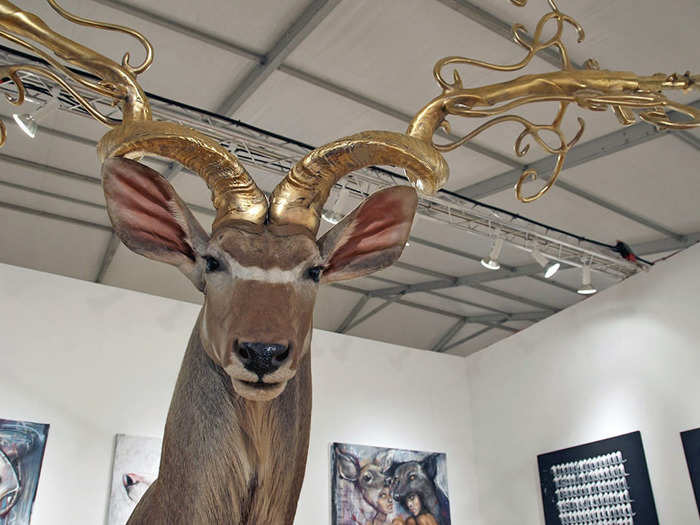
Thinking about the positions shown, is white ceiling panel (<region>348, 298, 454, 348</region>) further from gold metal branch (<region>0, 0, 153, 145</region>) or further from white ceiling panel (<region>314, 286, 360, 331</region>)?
gold metal branch (<region>0, 0, 153, 145</region>)

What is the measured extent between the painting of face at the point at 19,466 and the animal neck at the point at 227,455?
435cm

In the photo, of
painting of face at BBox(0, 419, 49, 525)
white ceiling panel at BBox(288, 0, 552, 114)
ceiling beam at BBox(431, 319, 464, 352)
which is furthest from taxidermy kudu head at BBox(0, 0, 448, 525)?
ceiling beam at BBox(431, 319, 464, 352)

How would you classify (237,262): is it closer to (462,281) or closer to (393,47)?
(393,47)

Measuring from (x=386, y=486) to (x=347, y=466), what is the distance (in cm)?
50

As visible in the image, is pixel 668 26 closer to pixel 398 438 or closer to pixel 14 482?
pixel 398 438

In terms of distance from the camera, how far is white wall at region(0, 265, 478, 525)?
17.7 ft

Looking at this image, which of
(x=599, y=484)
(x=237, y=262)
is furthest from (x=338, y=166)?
(x=599, y=484)

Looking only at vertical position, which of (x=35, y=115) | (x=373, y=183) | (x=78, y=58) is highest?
(x=373, y=183)

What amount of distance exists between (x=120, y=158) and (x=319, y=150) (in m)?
0.42

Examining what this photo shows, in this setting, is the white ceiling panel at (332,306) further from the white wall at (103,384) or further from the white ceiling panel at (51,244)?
the white ceiling panel at (51,244)

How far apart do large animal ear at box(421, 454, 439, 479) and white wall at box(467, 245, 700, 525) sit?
694 millimetres

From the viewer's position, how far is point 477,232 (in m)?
7.06

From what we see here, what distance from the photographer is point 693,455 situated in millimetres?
5512

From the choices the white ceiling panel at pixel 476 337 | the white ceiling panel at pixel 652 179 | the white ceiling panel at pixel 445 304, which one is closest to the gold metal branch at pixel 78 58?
the white ceiling panel at pixel 652 179
